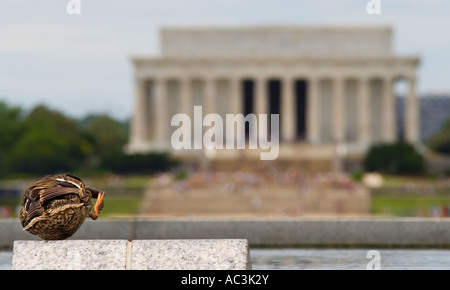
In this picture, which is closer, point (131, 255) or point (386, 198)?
point (131, 255)

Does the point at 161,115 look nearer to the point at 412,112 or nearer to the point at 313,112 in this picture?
the point at 313,112

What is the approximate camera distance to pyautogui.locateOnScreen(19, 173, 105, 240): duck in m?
17.5

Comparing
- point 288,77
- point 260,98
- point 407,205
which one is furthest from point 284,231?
point 260,98

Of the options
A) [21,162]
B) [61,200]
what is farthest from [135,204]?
[61,200]

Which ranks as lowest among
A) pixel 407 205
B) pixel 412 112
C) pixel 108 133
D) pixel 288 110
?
pixel 407 205

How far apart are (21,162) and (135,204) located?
3529 cm

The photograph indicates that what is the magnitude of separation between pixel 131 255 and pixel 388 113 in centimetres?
12308

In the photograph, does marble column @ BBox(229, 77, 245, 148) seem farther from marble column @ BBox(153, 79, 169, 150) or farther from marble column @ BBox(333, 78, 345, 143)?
marble column @ BBox(333, 78, 345, 143)

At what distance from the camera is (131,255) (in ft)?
56.4

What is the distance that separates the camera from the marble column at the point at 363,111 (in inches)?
5379

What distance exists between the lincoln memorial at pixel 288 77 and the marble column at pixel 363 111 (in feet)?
0.36

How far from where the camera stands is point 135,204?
8138cm
